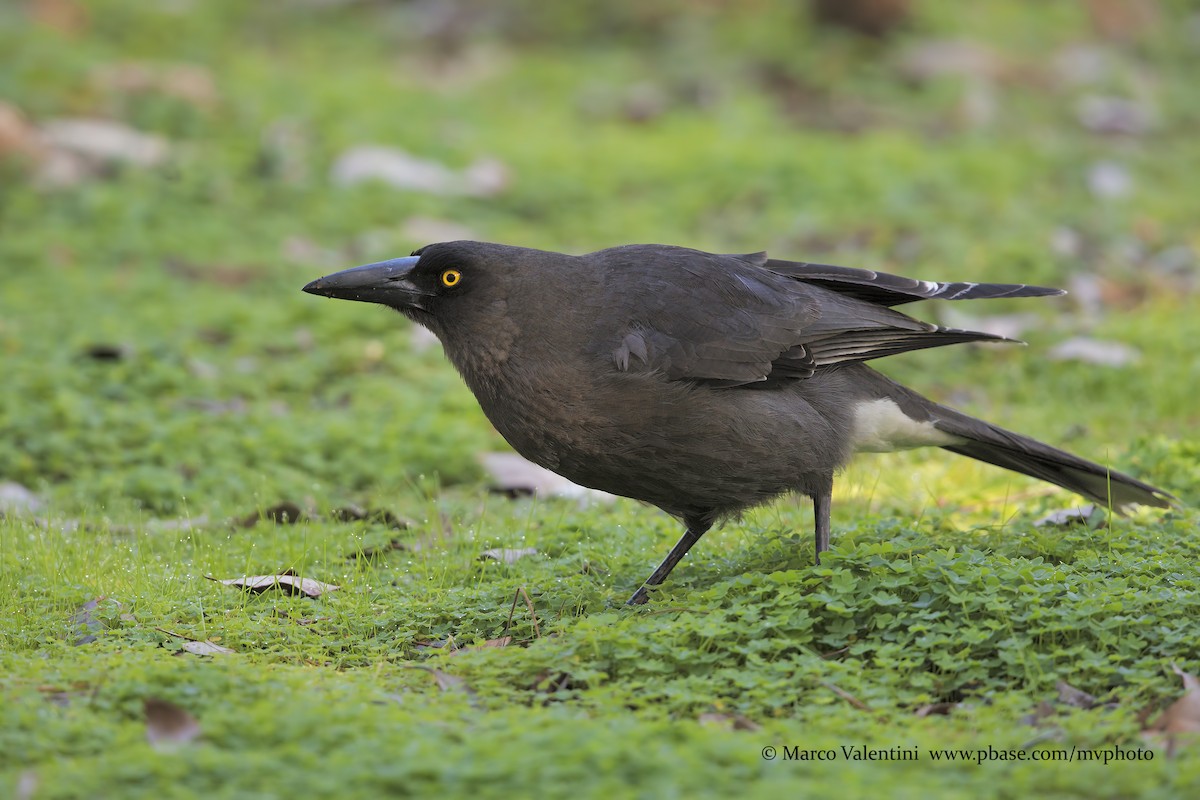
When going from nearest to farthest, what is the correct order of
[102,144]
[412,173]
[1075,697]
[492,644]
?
[1075,697] → [492,644] → [102,144] → [412,173]

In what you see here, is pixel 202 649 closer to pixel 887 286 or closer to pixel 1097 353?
pixel 887 286

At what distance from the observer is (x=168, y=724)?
12.8 feet

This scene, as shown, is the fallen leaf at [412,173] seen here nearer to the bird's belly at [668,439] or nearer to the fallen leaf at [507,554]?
the fallen leaf at [507,554]

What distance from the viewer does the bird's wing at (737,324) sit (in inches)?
210

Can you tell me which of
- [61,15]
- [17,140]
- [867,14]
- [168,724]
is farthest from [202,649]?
[867,14]

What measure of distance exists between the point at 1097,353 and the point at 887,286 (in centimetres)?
336

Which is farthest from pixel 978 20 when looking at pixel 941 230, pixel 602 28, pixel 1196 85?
pixel 941 230

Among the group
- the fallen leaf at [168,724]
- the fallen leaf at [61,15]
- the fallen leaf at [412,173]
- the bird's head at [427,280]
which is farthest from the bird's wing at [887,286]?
the fallen leaf at [61,15]

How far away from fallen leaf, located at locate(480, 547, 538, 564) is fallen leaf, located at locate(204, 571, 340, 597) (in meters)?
0.68

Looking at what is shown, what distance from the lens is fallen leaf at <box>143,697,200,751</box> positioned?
3.82m

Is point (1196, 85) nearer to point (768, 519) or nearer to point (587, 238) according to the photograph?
point (587, 238)

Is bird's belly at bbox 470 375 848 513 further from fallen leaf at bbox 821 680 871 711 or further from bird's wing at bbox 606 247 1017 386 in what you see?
fallen leaf at bbox 821 680 871 711

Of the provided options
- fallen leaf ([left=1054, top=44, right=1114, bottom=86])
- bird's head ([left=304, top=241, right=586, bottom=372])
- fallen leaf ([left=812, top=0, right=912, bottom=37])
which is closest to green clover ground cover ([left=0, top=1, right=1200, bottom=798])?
fallen leaf ([left=1054, top=44, right=1114, bottom=86])

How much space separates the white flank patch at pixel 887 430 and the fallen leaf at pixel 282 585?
229 centimetres
